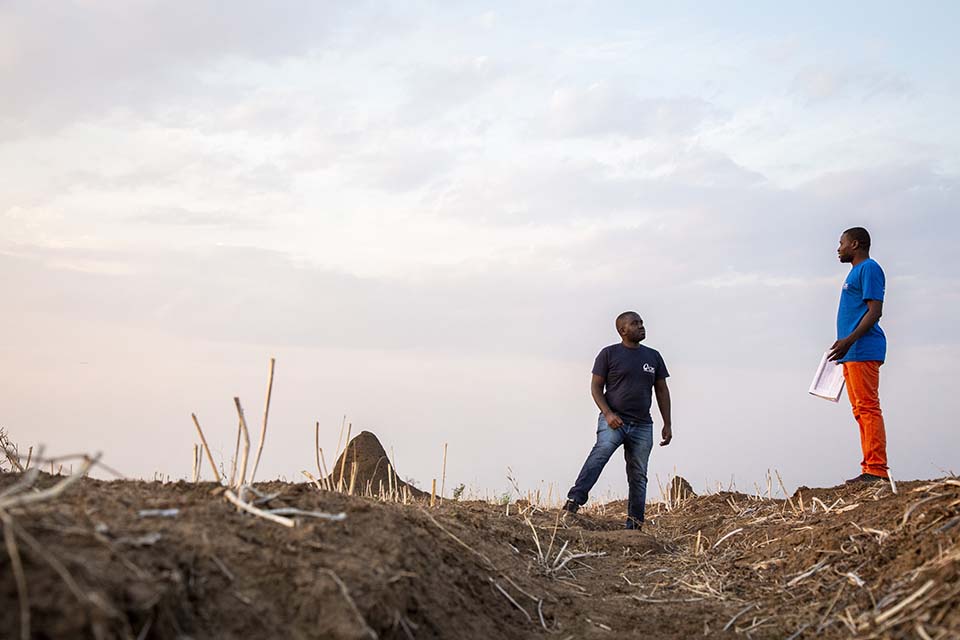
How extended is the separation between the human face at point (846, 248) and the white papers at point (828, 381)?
91 cm

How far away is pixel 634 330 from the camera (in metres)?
8.71

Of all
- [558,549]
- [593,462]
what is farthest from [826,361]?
[558,549]

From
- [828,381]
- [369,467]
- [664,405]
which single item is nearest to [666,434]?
[664,405]

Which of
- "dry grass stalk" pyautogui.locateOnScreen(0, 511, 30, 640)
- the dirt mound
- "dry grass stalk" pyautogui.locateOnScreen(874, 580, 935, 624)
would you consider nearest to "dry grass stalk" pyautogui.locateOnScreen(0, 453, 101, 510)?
"dry grass stalk" pyautogui.locateOnScreen(0, 511, 30, 640)

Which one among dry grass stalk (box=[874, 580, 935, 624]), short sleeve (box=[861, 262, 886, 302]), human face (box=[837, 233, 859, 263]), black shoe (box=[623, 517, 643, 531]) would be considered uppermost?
human face (box=[837, 233, 859, 263])

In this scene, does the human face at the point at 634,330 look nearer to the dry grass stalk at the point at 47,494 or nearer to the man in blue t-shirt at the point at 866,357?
the man in blue t-shirt at the point at 866,357

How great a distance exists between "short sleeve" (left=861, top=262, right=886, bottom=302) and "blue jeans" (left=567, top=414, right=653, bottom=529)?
2454 mm

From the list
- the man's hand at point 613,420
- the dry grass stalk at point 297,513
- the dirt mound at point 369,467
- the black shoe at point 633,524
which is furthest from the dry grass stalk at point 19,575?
the dirt mound at point 369,467

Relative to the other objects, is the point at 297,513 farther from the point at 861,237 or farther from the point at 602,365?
the point at 861,237

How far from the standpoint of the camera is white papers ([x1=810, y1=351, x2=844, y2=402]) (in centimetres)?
792

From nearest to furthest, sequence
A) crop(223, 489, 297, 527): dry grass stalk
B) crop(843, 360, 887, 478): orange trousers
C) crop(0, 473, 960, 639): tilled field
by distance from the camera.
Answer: crop(0, 473, 960, 639): tilled field, crop(223, 489, 297, 527): dry grass stalk, crop(843, 360, 887, 478): orange trousers

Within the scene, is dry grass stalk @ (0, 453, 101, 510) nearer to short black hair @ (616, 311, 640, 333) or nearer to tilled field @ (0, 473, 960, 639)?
tilled field @ (0, 473, 960, 639)

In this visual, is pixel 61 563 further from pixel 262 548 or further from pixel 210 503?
pixel 210 503

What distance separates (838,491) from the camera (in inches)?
313
